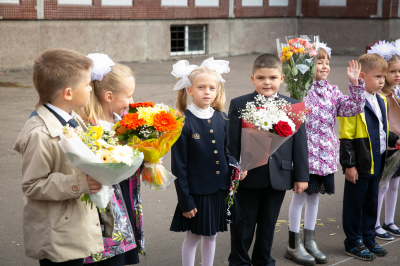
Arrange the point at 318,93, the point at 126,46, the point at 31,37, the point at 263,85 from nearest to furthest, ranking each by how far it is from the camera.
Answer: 1. the point at 263,85
2. the point at 318,93
3. the point at 31,37
4. the point at 126,46

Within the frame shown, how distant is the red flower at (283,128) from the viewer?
291 centimetres

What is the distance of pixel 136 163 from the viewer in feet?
7.08

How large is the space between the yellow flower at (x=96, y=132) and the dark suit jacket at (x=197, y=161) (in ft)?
3.29

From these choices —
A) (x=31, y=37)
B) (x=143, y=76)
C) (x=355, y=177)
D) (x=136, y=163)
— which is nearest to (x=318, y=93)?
(x=355, y=177)

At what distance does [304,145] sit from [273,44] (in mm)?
17640

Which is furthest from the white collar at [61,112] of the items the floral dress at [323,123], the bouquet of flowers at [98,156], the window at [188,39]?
the window at [188,39]

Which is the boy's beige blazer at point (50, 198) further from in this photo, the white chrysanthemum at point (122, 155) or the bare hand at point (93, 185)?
the white chrysanthemum at point (122, 155)

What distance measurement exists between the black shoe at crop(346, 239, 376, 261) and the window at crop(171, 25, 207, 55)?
1447 centimetres

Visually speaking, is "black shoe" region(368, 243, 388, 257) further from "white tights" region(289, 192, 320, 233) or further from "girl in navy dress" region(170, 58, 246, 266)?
"girl in navy dress" region(170, 58, 246, 266)

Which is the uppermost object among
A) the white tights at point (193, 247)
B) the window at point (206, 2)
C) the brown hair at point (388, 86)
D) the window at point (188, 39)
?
the window at point (206, 2)

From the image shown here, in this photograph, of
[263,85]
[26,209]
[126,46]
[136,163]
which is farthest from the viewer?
[126,46]

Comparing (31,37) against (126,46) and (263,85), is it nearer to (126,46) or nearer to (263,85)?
(126,46)

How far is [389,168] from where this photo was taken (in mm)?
4219

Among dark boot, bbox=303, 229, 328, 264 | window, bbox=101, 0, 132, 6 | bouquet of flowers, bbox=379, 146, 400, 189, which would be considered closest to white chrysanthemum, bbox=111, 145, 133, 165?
dark boot, bbox=303, 229, 328, 264
